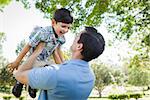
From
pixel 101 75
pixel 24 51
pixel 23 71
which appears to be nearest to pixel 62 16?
pixel 24 51

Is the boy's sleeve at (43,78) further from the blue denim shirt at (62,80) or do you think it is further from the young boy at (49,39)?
the young boy at (49,39)

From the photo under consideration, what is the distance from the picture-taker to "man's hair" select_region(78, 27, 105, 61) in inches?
86.8

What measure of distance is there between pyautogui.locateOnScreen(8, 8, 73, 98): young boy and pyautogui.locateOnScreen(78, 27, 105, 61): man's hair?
49 centimetres

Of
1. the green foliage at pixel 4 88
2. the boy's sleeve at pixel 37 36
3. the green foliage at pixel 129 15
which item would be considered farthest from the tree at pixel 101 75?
the boy's sleeve at pixel 37 36

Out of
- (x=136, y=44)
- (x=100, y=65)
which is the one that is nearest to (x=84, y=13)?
(x=136, y=44)

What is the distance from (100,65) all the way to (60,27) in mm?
47551

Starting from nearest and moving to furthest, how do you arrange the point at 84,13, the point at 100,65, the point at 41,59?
1. the point at 41,59
2. the point at 84,13
3. the point at 100,65

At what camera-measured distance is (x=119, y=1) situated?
11.4 meters

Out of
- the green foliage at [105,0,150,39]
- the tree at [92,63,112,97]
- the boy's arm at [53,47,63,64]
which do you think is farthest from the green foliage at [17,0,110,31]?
the tree at [92,63,112,97]

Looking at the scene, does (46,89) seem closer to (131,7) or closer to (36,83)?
(36,83)

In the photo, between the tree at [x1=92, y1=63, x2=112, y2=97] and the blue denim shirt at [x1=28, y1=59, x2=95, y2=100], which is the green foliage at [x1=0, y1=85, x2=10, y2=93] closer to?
the tree at [x1=92, y1=63, x2=112, y2=97]

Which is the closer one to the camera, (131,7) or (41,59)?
(41,59)

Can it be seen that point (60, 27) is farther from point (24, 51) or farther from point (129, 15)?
point (129, 15)

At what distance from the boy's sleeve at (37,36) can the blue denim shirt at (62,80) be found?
0.57 m
